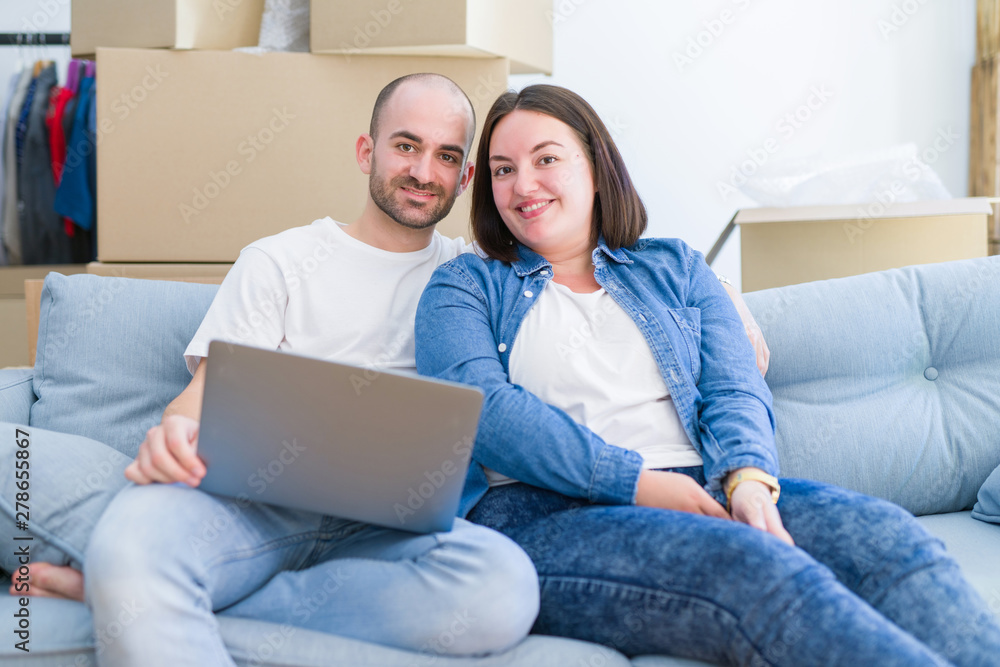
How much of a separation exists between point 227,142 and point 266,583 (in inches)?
41.4

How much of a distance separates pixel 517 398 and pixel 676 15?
7.14ft

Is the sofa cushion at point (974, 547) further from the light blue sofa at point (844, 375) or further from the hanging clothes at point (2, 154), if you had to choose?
the hanging clothes at point (2, 154)

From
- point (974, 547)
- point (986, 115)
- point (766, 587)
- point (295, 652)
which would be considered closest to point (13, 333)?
point (295, 652)

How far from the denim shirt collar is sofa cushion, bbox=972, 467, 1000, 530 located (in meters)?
0.66

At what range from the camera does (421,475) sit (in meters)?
0.80

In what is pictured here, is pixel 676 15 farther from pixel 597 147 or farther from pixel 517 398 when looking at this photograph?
pixel 517 398

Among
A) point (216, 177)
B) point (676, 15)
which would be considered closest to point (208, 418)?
point (216, 177)

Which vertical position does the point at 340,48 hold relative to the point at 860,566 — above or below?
above

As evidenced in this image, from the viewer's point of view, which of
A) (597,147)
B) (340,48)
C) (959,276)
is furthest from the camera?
(340,48)

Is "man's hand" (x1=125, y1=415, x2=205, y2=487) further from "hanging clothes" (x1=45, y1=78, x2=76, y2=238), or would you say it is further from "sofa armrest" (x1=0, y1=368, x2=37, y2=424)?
"hanging clothes" (x1=45, y1=78, x2=76, y2=238)

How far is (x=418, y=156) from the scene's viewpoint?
50.8 inches

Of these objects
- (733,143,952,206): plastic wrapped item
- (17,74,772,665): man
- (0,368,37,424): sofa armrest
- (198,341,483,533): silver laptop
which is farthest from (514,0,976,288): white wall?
(198,341,483,533): silver laptop

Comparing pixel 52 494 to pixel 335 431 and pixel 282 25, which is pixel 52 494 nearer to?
pixel 335 431

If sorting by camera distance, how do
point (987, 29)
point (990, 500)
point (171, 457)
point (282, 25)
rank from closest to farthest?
point (171, 457), point (990, 500), point (282, 25), point (987, 29)
